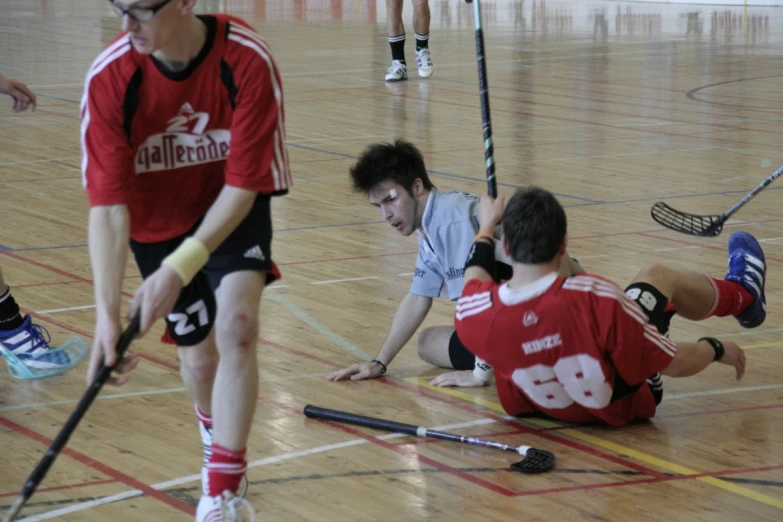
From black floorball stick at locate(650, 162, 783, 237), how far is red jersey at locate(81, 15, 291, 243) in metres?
2.81

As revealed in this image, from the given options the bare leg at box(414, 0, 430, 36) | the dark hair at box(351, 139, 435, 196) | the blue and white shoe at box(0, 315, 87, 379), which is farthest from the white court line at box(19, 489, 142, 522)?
the bare leg at box(414, 0, 430, 36)

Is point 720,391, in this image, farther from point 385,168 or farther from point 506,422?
point 385,168

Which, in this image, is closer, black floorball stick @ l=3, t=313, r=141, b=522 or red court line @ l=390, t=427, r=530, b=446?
black floorball stick @ l=3, t=313, r=141, b=522

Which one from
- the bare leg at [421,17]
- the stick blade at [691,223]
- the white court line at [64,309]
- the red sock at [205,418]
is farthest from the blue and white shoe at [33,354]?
the bare leg at [421,17]

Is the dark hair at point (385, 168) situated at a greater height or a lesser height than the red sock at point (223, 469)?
greater

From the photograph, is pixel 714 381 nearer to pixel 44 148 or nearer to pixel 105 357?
pixel 105 357

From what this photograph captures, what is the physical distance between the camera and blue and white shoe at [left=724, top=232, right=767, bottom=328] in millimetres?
4105

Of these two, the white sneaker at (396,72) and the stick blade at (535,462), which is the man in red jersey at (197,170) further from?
the white sneaker at (396,72)

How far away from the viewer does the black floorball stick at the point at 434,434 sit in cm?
320

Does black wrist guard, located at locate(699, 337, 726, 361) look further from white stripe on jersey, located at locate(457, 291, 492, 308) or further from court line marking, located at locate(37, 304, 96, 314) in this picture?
court line marking, located at locate(37, 304, 96, 314)

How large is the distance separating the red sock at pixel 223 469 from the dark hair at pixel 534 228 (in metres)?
0.94

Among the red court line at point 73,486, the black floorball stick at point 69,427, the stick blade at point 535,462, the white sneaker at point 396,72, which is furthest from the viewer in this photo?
the white sneaker at point 396,72

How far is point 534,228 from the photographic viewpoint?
3104mm

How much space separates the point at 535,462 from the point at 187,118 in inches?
51.2
